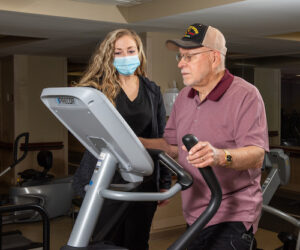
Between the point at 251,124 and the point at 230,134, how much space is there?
93mm

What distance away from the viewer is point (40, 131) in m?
7.56

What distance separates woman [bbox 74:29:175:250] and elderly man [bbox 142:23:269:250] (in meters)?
0.45

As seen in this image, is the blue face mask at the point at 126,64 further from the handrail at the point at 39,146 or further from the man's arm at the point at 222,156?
the handrail at the point at 39,146

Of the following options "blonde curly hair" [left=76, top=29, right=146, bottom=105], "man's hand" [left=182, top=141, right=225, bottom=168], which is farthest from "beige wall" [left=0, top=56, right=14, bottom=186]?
"man's hand" [left=182, top=141, right=225, bottom=168]

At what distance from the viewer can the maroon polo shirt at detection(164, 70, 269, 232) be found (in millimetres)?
1592

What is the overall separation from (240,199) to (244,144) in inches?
9.0

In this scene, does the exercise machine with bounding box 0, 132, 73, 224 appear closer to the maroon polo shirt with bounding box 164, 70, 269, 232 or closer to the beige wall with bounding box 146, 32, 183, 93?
the beige wall with bounding box 146, 32, 183, 93

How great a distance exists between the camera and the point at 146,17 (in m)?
3.89

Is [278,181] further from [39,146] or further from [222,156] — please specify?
[39,146]

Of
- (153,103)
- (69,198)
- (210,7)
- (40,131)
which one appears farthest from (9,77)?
(153,103)

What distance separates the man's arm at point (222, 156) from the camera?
53.3 inches

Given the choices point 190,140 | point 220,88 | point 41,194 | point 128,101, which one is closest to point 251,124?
point 220,88

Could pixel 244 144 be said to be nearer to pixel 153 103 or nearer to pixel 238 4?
pixel 153 103

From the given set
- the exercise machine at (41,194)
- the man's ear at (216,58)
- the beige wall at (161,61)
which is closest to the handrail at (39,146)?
the exercise machine at (41,194)
